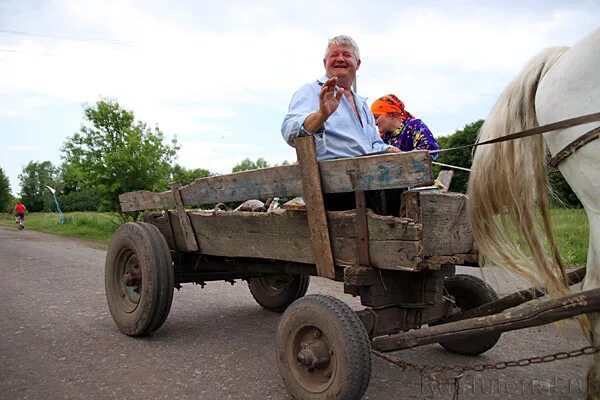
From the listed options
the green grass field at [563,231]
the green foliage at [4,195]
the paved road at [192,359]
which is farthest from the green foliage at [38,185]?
the paved road at [192,359]

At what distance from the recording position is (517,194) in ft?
8.08

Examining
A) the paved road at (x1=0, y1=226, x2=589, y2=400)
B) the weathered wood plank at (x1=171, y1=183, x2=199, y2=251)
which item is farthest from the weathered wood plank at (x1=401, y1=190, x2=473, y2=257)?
the weathered wood plank at (x1=171, y1=183, x2=199, y2=251)

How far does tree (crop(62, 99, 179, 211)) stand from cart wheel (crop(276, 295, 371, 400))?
44.9 feet

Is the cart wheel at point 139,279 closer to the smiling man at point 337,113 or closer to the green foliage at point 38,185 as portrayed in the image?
the smiling man at point 337,113

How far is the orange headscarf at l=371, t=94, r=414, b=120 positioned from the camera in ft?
12.8

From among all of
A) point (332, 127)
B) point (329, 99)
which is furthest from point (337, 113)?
point (329, 99)

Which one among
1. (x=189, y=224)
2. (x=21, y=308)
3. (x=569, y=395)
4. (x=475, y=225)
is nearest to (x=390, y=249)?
(x=475, y=225)

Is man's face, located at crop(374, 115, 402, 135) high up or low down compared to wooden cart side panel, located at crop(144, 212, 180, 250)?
up

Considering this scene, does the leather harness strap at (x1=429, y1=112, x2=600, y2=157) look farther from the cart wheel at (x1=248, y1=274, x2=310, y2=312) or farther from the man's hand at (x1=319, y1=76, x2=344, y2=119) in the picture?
the cart wheel at (x1=248, y1=274, x2=310, y2=312)

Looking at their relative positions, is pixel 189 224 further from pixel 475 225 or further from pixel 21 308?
pixel 21 308

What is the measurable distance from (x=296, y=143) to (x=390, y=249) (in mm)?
759

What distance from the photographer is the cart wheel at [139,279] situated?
393 cm

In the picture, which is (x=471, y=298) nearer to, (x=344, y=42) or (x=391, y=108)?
(x=391, y=108)

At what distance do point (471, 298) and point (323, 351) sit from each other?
1.38 meters
